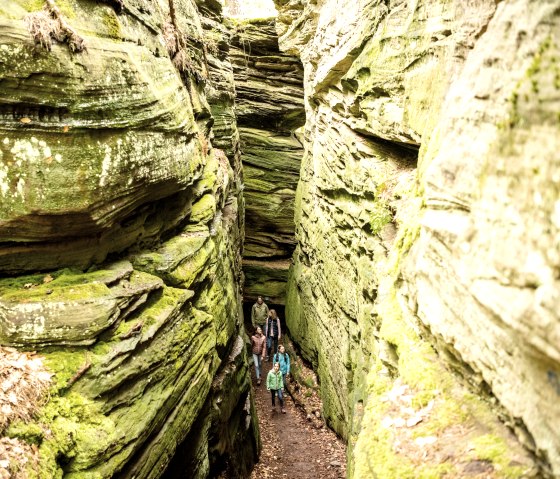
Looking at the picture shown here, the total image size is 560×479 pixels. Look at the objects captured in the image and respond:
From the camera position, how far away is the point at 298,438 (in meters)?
13.9

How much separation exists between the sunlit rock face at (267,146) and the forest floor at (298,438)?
7.75 m

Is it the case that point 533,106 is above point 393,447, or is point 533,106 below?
above

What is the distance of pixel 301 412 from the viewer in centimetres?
1527

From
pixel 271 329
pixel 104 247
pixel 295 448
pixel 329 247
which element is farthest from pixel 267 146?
pixel 104 247

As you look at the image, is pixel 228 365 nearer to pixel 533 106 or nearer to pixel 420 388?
pixel 420 388

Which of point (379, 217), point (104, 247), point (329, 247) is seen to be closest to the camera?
point (104, 247)

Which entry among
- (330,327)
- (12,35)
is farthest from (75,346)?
(330,327)

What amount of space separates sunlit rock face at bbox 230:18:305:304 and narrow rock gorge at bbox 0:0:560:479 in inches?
414

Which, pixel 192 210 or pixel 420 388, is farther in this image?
pixel 192 210

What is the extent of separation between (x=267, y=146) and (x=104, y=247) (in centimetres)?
1811

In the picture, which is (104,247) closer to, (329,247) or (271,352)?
(329,247)

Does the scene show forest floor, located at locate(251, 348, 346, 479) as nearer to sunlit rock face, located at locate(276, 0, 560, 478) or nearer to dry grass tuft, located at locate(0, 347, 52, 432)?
sunlit rock face, located at locate(276, 0, 560, 478)

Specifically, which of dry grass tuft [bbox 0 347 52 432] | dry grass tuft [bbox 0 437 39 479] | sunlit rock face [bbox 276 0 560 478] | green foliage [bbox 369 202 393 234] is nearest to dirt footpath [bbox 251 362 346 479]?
sunlit rock face [bbox 276 0 560 478]

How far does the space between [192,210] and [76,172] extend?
446 centimetres
